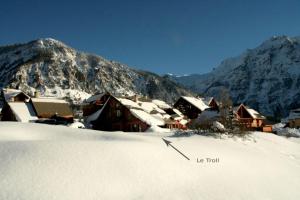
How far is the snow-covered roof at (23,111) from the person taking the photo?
215 ft

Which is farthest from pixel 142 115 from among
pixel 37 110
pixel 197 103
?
pixel 197 103

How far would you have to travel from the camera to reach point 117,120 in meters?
65.6

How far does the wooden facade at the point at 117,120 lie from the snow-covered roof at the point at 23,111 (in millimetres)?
10434

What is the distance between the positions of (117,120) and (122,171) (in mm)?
48960

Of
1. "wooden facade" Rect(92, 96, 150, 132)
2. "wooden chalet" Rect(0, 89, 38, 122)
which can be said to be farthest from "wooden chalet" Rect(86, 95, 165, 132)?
"wooden chalet" Rect(0, 89, 38, 122)

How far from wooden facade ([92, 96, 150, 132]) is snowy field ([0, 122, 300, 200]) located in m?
38.7

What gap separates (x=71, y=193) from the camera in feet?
46.0

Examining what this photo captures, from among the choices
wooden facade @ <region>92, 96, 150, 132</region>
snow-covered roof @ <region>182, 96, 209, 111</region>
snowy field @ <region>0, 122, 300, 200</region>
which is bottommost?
snowy field @ <region>0, 122, 300, 200</region>

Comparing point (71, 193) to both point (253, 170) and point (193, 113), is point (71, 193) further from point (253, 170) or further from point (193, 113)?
point (193, 113)

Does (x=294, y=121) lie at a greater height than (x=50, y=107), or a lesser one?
lesser

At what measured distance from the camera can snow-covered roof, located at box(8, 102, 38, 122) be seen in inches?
2584

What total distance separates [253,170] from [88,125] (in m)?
50.1

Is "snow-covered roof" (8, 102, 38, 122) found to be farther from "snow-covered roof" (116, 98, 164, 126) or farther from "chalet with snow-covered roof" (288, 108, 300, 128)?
"chalet with snow-covered roof" (288, 108, 300, 128)

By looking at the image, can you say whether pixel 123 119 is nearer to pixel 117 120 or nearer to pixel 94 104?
pixel 117 120
